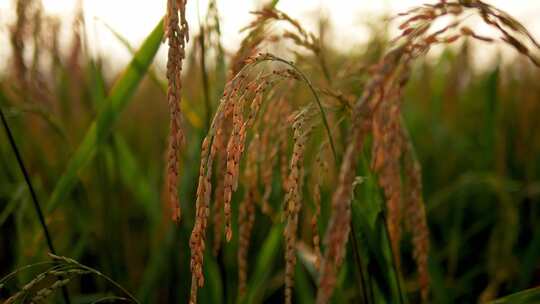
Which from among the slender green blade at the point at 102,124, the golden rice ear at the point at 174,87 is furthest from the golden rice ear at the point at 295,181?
the slender green blade at the point at 102,124

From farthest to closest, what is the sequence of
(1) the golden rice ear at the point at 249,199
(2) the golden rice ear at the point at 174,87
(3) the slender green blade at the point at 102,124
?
(3) the slender green blade at the point at 102,124, (1) the golden rice ear at the point at 249,199, (2) the golden rice ear at the point at 174,87

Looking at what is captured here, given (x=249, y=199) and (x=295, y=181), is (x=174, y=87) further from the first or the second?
(x=249, y=199)

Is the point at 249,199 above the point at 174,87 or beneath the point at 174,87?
beneath

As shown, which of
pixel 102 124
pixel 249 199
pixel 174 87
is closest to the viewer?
pixel 174 87

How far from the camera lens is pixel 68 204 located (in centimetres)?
229

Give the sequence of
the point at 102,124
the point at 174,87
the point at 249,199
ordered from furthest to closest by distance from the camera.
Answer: the point at 102,124
the point at 249,199
the point at 174,87

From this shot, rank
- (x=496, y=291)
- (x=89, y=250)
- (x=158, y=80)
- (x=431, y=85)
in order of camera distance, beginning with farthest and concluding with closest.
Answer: (x=431, y=85) < (x=89, y=250) < (x=496, y=291) < (x=158, y=80)

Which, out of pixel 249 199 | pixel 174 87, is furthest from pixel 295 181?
pixel 249 199

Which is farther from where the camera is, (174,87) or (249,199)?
(249,199)

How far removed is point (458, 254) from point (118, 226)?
1444 mm

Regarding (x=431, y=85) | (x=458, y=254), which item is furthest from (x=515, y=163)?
(x=431, y=85)

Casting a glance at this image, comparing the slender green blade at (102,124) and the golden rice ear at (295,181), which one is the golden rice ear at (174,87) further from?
the slender green blade at (102,124)

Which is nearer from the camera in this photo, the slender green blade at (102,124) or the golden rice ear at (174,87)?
the golden rice ear at (174,87)

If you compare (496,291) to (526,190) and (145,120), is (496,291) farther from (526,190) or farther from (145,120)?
(145,120)
